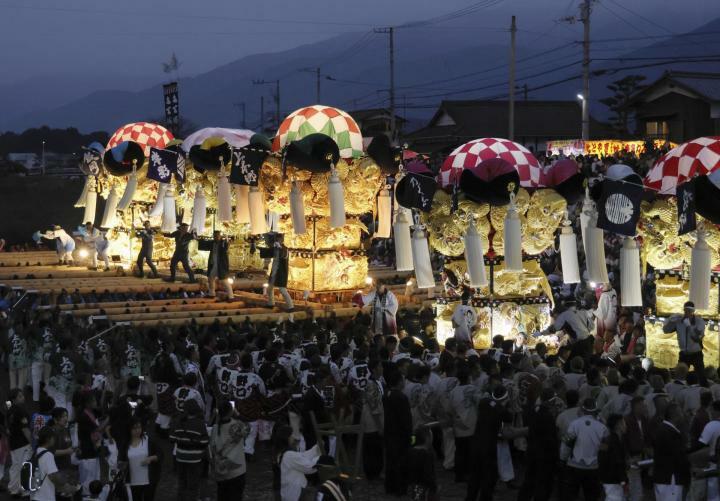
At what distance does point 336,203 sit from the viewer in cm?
2084

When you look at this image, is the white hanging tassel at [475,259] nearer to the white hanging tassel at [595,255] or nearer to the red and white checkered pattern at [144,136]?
the white hanging tassel at [595,255]

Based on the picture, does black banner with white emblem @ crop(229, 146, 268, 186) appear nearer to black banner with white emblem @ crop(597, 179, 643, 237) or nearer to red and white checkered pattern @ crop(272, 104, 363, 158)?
red and white checkered pattern @ crop(272, 104, 363, 158)

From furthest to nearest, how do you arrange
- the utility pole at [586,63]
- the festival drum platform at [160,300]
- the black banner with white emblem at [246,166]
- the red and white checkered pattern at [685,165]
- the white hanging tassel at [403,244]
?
1. the utility pole at [586,63]
2. the black banner with white emblem at [246,166]
3. the festival drum platform at [160,300]
4. the white hanging tassel at [403,244]
5. the red and white checkered pattern at [685,165]

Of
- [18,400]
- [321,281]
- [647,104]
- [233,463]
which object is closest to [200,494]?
[233,463]

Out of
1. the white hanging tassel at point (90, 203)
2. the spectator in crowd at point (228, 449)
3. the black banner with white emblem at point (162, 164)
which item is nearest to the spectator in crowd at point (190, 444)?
the spectator in crowd at point (228, 449)

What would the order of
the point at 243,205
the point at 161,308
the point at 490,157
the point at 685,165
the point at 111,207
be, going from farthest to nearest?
1. the point at 111,207
2. the point at 243,205
3. the point at 161,308
4. the point at 490,157
5. the point at 685,165

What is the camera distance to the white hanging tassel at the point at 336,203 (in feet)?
68.2

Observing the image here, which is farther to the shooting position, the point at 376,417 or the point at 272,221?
the point at 272,221

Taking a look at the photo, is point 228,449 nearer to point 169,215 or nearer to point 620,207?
point 620,207

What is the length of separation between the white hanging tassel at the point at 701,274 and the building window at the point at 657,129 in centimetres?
2883

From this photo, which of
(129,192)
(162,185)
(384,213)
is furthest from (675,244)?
(129,192)

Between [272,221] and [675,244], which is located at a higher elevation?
[272,221]

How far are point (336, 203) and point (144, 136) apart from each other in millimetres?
11456

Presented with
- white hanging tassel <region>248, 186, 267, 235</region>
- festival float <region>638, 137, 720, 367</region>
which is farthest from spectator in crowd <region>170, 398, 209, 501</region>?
white hanging tassel <region>248, 186, 267, 235</region>
